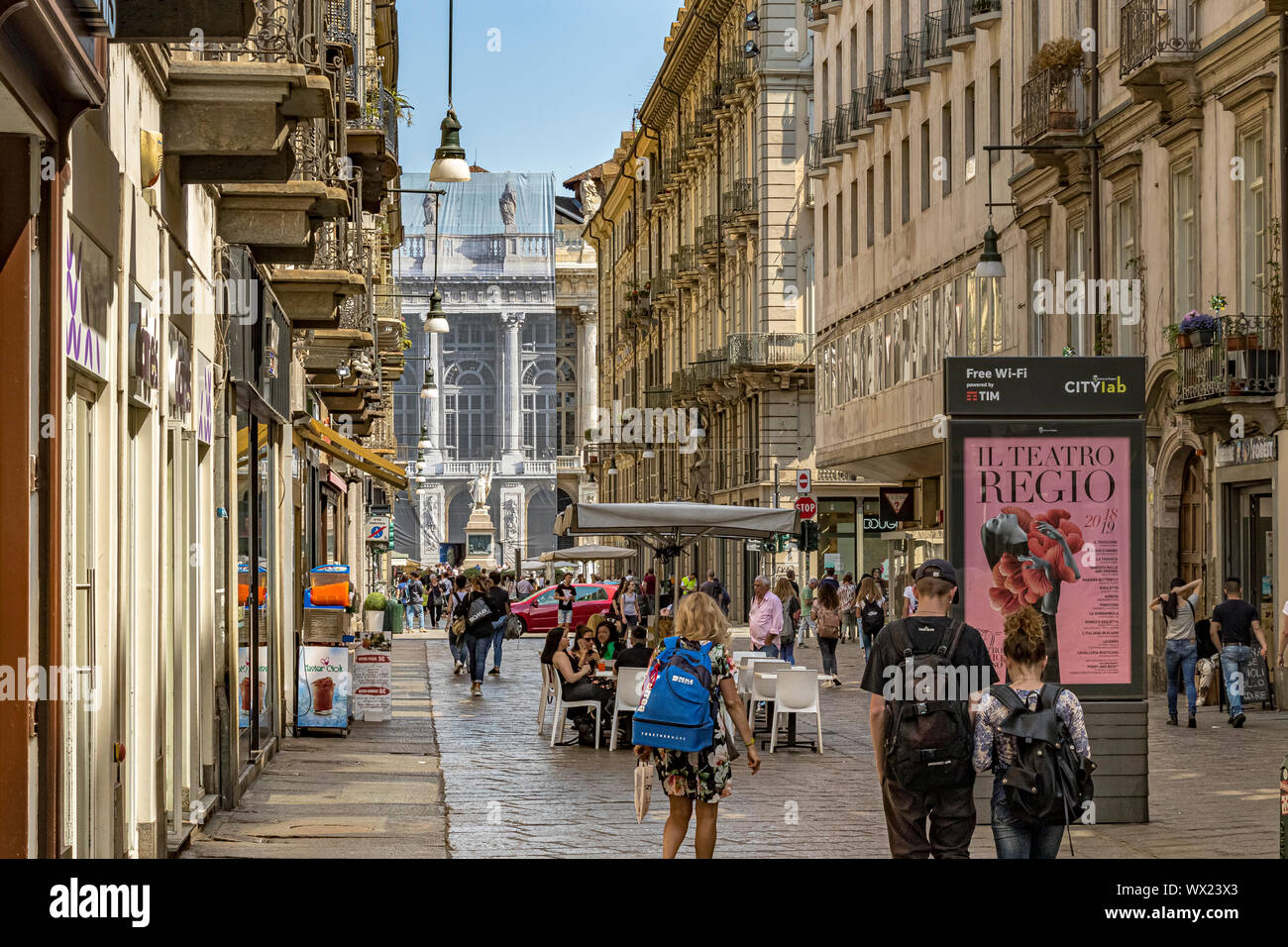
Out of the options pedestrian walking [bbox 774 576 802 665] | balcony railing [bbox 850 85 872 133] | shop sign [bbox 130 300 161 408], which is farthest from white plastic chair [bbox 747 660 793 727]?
balcony railing [bbox 850 85 872 133]

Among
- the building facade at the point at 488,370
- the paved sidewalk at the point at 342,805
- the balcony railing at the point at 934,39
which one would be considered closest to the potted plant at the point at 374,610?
the paved sidewalk at the point at 342,805

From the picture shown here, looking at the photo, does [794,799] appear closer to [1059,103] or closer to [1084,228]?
[1084,228]

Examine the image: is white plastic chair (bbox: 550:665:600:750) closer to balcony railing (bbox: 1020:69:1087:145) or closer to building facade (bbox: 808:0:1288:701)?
building facade (bbox: 808:0:1288:701)

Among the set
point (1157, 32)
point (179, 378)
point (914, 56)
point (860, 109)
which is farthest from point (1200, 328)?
point (860, 109)

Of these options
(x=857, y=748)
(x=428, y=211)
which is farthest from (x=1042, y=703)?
(x=428, y=211)

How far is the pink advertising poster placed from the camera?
13875 mm

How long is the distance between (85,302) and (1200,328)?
18.1m

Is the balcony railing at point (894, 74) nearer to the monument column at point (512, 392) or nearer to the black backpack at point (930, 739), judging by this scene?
the black backpack at point (930, 739)

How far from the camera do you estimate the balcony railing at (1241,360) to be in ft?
79.7

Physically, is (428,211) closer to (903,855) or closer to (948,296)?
(948,296)

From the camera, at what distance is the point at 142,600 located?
11.4 metres
